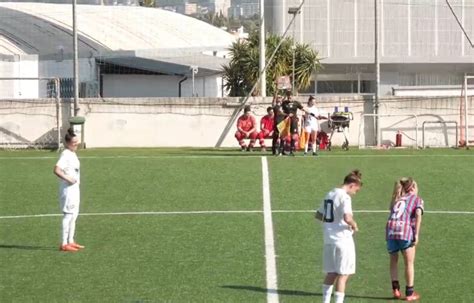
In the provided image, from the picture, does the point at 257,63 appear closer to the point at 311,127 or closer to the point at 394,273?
the point at 311,127

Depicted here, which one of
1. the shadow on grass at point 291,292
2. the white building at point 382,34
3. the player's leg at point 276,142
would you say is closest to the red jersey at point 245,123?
the player's leg at point 276,142

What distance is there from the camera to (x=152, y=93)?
5253 centimetres

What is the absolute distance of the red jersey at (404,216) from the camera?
11.8 m

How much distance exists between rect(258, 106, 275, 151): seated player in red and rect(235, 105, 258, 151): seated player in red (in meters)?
0.23

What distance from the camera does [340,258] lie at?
10984mm

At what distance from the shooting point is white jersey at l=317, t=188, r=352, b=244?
434 inches

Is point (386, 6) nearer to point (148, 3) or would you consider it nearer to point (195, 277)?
point (195, 277)

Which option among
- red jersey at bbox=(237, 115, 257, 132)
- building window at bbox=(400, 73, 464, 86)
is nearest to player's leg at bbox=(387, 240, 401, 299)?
red jersey at bbox=(237, 115, 257, 132)

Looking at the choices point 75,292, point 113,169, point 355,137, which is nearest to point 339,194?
point 75,292

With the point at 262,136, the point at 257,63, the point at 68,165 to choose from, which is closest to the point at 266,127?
the point at 262,136

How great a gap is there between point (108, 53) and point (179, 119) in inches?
737

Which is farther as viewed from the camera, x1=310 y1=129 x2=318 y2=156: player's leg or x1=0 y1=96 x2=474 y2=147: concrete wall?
x1=0 y1=96 x2=474 y2=147: concrete wall

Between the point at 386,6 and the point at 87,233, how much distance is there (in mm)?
42999

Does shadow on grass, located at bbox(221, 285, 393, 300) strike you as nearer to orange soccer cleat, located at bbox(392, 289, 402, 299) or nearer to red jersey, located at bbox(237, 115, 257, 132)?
orange soccer cleat, located at bbox(392, 289, 402, 299)
